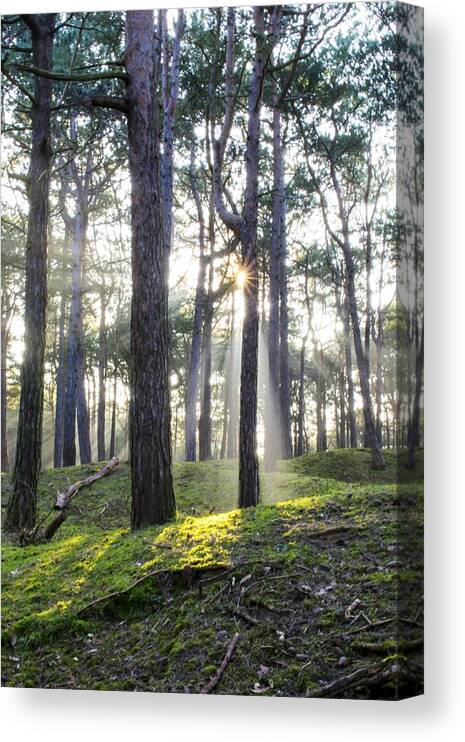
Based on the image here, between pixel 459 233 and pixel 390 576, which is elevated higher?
pixel 459 233

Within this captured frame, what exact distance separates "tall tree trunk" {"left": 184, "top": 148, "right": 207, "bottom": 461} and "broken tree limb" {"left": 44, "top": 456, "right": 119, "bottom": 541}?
0.50 meters

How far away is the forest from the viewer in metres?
3.47

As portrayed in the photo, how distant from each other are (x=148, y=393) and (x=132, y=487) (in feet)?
1.96

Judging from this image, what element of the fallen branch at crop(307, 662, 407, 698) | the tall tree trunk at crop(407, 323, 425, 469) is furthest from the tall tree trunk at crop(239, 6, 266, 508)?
the fallen branch at crop(307, 662, 407, 698)

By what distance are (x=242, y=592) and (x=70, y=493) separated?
4.64 ft

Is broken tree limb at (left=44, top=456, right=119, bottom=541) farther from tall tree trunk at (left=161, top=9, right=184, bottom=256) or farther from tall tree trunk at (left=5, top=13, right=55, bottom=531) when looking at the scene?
tall tree trunk at (left=161, top=9, right=184, bottom=256)

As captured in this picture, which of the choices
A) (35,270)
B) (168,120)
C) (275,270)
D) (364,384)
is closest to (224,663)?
(364,384)

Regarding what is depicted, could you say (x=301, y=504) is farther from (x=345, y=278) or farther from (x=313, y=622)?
(x=345, y=278)

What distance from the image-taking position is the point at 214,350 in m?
4.29

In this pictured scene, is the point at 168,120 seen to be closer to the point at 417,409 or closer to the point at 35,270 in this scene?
the point at 35,270

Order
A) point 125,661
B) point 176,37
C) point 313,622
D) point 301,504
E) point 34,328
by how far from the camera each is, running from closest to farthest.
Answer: point 313,622 < point 125,661 < point 301,504 < point 176,37 < point 34,328

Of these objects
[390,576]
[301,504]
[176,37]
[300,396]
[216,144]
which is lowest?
[390,576]

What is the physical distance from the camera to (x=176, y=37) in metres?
4.14

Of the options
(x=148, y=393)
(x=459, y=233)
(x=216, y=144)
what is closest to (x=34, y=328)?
(x=148, y=393)
